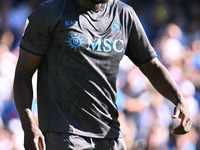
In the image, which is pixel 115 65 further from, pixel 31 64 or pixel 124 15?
pixel 31 64

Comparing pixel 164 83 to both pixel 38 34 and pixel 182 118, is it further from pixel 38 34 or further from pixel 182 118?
pixel 38 34

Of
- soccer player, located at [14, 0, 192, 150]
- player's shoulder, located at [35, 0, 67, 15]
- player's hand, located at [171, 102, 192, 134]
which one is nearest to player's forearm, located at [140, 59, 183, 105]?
player's hand, located at [171, 102, 192, 134]

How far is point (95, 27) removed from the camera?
3789 millimetres

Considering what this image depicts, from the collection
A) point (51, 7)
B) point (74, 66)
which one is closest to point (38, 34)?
point (51, 7)

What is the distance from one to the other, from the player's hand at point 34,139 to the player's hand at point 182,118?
100cm

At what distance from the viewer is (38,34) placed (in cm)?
364

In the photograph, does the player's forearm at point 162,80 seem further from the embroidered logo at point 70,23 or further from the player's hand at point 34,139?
the player's hand at point 34,139

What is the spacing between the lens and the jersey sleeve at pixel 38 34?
362 cm

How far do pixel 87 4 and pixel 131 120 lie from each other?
4864mm

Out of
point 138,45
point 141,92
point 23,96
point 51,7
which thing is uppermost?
point 51,7

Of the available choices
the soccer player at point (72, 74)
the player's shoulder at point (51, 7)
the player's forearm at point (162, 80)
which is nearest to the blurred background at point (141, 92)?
the player's forearm at point (162, 80)

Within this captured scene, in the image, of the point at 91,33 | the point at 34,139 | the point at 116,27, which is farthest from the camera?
the point at 116,27

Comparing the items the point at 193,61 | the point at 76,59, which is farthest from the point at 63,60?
the point at 193,61

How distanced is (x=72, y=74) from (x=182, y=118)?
929 millimetres
